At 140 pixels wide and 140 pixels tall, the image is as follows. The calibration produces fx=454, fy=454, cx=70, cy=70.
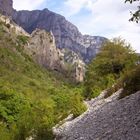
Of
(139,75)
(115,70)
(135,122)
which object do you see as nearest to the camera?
(135,122)

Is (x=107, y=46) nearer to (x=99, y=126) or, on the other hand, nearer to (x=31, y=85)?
(x=99, y=126)

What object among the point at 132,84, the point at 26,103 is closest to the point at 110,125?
the point at 132,84

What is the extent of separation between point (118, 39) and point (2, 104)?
1341 inches

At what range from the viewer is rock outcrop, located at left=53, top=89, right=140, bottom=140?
14.8 m

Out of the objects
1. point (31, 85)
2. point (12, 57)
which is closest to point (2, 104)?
point (31, 85)

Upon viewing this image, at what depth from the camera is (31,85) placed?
164m

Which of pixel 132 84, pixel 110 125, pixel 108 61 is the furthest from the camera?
pixel 108 61

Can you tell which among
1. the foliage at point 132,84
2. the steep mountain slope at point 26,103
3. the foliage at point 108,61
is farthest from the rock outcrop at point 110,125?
the foliage at point 108,61

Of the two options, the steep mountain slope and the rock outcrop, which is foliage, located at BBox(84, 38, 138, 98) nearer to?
the steep mountain slope

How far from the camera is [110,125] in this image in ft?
53.9

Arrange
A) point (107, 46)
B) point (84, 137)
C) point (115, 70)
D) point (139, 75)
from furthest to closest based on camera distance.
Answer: point (107, 46)
point (115, 70)
point (139, 75)
point (84, 137)

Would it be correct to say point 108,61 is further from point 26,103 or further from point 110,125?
point 26,103

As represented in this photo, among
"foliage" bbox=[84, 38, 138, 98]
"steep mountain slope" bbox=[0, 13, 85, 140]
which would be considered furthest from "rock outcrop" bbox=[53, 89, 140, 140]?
"foliage" bbox=[84, 38, 138, 98]

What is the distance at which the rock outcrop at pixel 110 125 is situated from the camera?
14.8 metres
